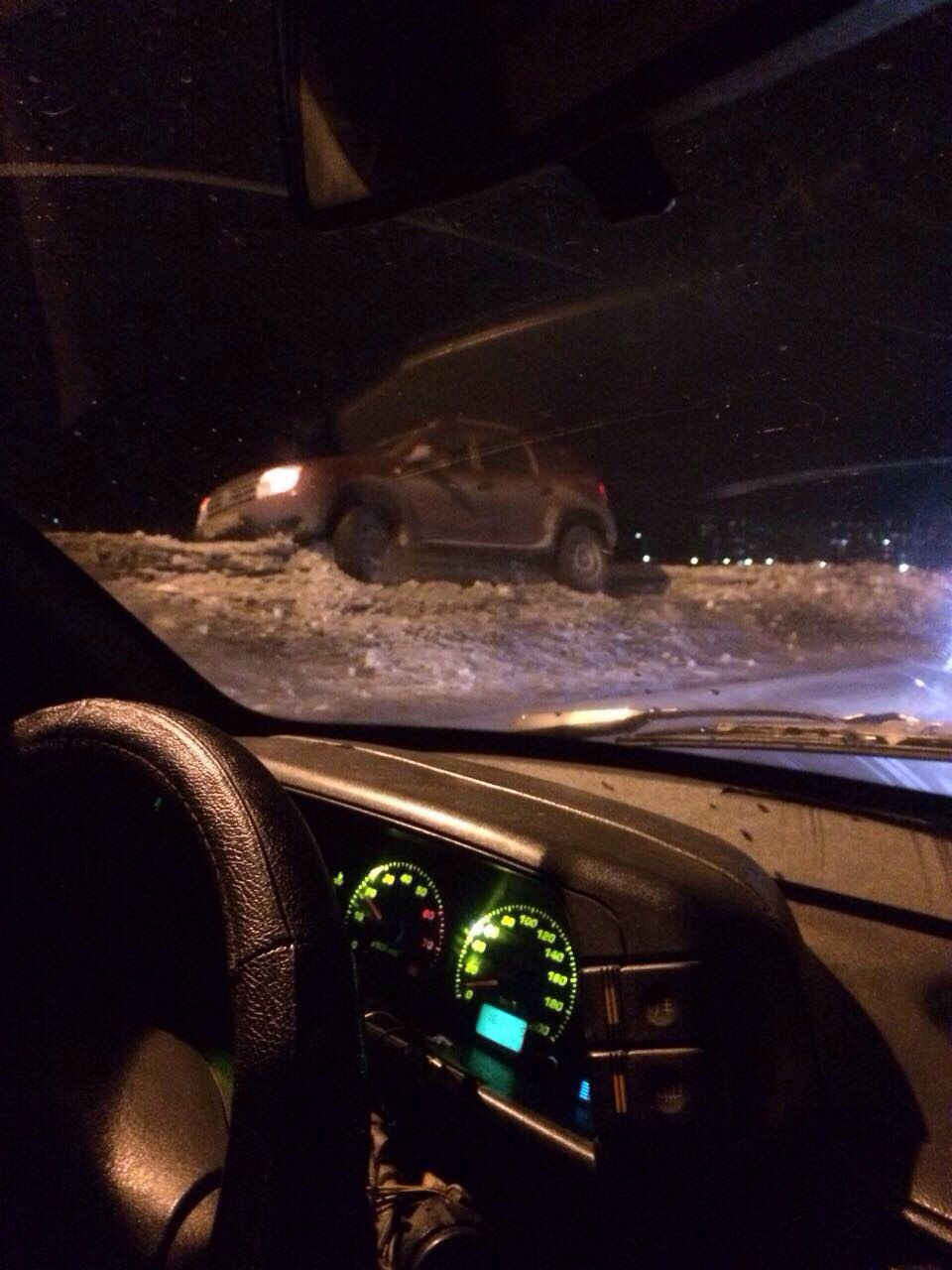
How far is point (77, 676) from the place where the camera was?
3.63m

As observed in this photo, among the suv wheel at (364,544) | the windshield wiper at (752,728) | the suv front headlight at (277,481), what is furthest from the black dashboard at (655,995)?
the suv front headlight at (277,481)

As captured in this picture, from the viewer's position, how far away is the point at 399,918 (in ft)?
9.53

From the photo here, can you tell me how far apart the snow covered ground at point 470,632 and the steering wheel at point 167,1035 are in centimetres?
176

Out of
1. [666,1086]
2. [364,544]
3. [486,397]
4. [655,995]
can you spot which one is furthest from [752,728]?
[486,397]

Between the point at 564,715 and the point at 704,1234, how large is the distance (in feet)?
6.64

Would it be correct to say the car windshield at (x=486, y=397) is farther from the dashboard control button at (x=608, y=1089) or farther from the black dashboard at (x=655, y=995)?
the dashboard control button at (x=608, y=1089)

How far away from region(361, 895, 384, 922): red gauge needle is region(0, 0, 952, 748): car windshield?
1175 mm

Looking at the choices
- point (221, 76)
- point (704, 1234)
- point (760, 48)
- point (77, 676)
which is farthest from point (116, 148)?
point (704, 1234)

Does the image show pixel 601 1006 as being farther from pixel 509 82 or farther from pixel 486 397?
pixel 486 397

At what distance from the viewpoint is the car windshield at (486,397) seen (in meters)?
4.77

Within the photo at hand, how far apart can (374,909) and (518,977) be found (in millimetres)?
491

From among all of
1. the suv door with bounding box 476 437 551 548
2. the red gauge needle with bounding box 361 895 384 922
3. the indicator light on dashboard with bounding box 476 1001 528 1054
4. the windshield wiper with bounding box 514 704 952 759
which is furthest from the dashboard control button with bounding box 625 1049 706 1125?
the suv door with bounding box 476 437 551 548

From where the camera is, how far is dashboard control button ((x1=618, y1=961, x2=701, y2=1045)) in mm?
2205

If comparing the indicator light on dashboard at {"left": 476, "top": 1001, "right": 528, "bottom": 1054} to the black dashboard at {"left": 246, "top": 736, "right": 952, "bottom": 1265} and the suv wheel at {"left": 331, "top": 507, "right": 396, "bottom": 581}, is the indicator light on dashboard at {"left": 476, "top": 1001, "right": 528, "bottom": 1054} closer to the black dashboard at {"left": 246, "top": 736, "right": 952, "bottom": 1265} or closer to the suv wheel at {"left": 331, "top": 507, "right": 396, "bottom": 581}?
the black dashboard at {"left": 246, "top": 736, "right": 952, "bottom": 1265}
